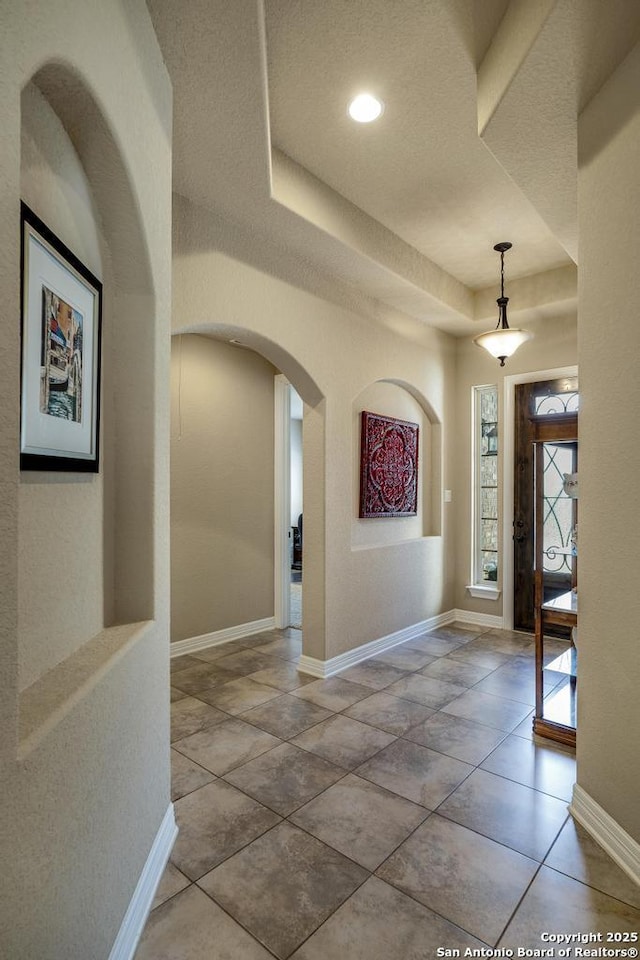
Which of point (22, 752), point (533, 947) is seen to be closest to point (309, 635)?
point (533, 947)

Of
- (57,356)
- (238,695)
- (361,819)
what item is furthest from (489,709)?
(57,356)

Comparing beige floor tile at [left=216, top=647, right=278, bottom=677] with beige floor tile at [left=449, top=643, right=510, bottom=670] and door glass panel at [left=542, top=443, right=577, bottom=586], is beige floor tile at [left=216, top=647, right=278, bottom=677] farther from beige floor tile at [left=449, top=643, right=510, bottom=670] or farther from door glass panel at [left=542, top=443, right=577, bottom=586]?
door glass panel at [left=542, top=443, right=577, bottom=586]

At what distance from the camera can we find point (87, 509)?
60.1 inches

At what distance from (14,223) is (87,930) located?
152 cm

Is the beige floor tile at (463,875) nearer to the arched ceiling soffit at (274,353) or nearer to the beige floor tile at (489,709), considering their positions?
the beige floor tile at (489,709)

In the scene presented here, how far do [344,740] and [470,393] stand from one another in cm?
364

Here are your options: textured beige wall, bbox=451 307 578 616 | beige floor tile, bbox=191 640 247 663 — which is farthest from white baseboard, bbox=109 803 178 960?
textured beige wall, bbox=451 307 578 616

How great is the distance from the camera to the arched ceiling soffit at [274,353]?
2896mm

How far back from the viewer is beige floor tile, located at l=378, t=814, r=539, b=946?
1.63 metres

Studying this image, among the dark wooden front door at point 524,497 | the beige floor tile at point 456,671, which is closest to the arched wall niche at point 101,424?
the beige floor tile at point 456,671

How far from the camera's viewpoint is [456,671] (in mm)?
3762

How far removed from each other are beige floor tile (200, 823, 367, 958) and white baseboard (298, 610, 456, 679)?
5.41ft

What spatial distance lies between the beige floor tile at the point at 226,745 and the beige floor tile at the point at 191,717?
61 mm

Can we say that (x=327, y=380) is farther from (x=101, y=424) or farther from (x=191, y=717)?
(x=191, y=717)
